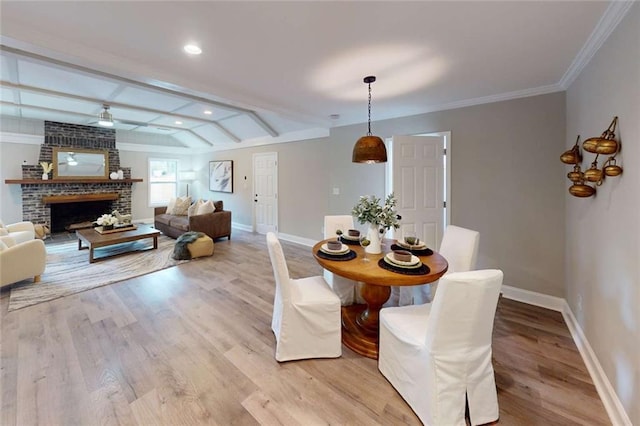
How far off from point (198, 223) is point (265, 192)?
1.81m

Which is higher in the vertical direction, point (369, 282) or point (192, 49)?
point (192, 49)

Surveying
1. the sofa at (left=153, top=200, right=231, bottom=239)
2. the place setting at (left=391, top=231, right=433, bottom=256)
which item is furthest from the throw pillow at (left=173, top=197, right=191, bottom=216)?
the place setting at (left=391, top=231, right=433, bottom=256)

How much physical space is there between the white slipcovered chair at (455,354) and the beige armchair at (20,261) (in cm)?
433

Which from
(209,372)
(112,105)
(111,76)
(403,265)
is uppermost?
(112,105)

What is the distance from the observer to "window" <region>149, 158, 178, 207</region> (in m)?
8.05

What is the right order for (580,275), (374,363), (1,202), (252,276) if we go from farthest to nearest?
(1,202), (252,276), (580,275), (374,363)

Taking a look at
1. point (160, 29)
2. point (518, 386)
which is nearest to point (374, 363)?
point (518, 386)

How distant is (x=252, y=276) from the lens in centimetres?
383

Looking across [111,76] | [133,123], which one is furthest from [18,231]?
[111,76]

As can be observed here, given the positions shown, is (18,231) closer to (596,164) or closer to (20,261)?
(20,261)

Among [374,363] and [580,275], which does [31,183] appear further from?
[580,275]

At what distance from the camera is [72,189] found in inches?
256

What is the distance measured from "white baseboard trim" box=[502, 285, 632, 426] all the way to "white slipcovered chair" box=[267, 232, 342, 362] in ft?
5.54

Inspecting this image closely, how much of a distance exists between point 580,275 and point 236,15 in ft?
11.6
